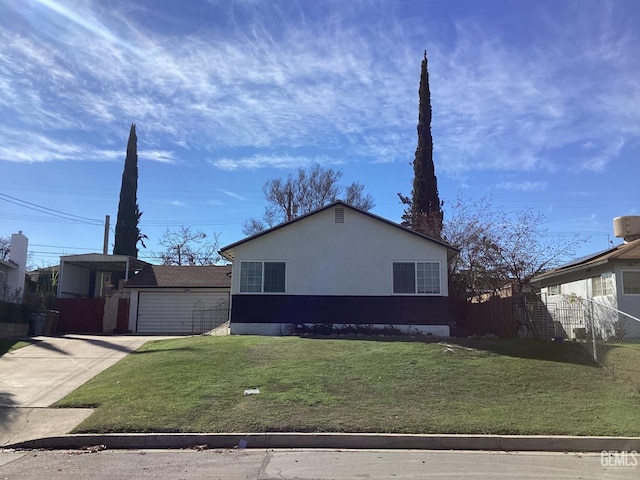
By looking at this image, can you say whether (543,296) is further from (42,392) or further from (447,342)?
(42,392)

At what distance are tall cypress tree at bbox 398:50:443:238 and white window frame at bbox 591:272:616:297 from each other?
923 cm

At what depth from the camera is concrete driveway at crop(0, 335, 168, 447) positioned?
923 centimetres

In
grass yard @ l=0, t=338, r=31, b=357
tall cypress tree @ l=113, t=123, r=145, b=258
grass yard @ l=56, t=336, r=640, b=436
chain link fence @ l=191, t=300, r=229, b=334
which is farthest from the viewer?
tall cypress tree @ l=113, t=123, r=145, b=258

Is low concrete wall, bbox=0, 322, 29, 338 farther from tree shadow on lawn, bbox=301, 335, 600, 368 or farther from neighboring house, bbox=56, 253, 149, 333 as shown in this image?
tree shadow on lawn, bbox=301, 335, 600, 368

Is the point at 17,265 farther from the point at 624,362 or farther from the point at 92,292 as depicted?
the point at 624,362

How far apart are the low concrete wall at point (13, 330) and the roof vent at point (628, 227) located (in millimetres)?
26847

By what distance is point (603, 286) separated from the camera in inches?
842

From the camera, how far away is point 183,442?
8336mm

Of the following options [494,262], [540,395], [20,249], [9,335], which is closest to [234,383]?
[540,395]

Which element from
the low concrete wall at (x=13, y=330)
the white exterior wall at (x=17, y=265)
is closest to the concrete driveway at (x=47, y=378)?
the low concrete wall at (x=13, y=330)

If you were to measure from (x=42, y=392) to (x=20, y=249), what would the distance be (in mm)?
16906

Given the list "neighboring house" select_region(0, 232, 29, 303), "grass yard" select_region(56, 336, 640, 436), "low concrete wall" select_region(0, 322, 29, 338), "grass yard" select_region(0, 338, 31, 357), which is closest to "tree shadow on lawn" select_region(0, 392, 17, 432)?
"grass yard" select_region(56, 336, 640, 436)

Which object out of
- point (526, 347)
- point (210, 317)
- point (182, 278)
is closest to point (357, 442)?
point (526, 347)

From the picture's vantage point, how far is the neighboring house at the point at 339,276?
66.1 feet
